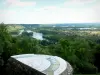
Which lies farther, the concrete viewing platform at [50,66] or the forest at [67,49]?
the forest at [67,49]

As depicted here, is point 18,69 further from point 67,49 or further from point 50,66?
point 67,49

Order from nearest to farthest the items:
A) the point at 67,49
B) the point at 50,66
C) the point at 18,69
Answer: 1. the point at 50,66
2. the point at 18,69
3. the point at 67,49

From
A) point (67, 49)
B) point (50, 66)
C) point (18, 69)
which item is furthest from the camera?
point (67, 49)

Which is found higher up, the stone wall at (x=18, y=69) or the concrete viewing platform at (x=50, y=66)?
the concrete viewing platform at (x=50, y=66)

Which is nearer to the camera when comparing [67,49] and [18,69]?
[18,69]

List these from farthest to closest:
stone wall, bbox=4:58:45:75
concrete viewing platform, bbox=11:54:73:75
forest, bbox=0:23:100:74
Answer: forest, bbox=0:23:100:74
stone wall, bbox=4:58:45:75
concrete viewing platform, bbox=11:54:73:75

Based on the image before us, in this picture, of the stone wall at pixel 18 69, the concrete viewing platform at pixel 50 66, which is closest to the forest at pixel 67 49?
the stone wall at pixel 18 69

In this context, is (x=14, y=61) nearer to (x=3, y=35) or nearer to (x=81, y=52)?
(x=3, y=35)

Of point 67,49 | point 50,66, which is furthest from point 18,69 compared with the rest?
point 67,49

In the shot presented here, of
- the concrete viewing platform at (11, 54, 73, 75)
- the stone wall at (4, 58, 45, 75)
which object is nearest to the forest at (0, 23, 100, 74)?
the stone wall at (4, 58, 45, 75)

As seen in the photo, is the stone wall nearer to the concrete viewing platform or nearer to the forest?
the concrete viewing platform

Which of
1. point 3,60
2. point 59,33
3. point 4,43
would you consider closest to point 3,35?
point 4,43

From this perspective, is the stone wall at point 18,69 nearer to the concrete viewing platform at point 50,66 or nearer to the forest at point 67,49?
the concrete viewing platform at point 50,66

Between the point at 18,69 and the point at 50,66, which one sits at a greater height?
the point at 50,66
